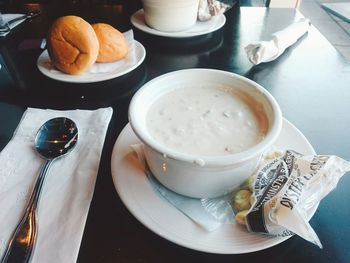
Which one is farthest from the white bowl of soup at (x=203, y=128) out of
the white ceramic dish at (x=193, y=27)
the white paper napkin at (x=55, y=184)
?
the white ceramic dish at (x=193, y=27)

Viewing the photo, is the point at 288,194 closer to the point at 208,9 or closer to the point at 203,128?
the point at 203,128

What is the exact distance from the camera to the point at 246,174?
39cm

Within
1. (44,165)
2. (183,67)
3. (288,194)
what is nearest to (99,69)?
(183,67)

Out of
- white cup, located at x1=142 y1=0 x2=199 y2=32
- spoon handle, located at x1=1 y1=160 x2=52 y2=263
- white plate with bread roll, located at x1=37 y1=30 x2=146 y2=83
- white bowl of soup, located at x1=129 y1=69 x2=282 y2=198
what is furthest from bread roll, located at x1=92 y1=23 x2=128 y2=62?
spoon handle, located at x1=1 y1=160 x2=52 y2=263

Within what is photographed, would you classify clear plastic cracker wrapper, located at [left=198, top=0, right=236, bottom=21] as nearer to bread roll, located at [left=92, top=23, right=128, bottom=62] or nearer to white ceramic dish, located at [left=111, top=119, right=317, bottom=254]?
bread roll, located at [left=92, top=23, right=128, bottom=62]

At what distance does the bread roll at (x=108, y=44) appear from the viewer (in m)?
0.71

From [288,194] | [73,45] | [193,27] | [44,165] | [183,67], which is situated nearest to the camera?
[288,194]

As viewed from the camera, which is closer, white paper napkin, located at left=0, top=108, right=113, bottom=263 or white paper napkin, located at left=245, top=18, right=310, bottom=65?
white paper napkin, located at left=0, top=108, right=113, bottom=263

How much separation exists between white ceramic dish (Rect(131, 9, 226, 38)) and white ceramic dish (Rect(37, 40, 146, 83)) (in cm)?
16

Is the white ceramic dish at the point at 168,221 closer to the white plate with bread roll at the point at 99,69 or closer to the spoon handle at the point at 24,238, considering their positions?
the spoon handle at the point at 24,238

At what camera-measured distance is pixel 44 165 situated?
1.51ft

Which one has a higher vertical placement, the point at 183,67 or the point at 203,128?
the point at 203,128

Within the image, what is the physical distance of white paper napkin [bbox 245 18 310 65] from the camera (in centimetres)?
73

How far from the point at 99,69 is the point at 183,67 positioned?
0.72ft
